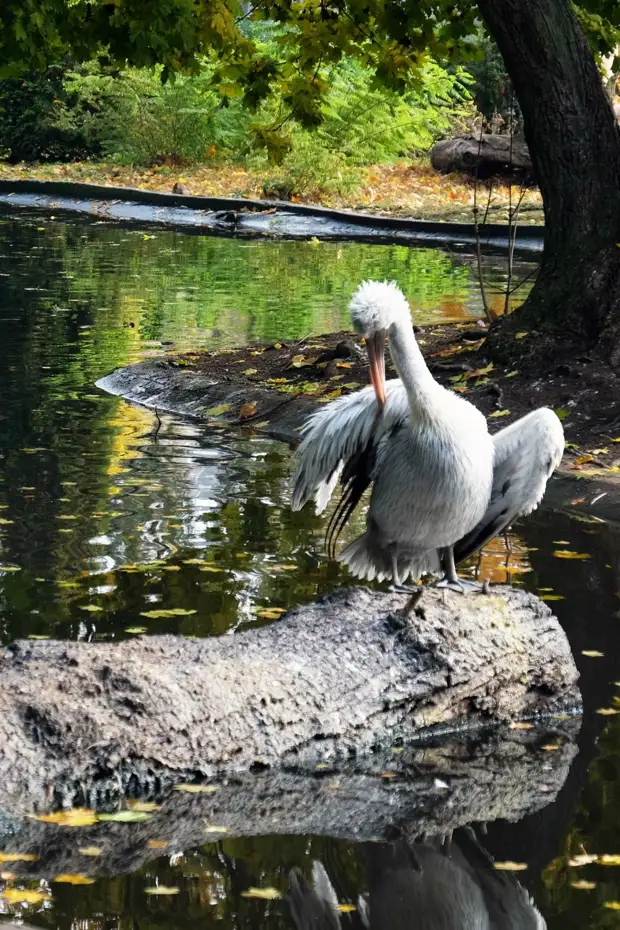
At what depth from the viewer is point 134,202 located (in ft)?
96.4

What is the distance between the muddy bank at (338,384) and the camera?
9438 mm

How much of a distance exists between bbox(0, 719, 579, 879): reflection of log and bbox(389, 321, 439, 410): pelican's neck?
127cm

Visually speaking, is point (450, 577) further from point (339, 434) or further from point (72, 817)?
point (72, 817)

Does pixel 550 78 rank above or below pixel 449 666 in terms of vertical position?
above

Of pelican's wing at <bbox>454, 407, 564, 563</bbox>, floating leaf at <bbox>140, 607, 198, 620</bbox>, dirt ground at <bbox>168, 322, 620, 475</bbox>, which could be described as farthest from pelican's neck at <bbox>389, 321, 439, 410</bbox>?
dirt ground at <bbox>168, 322, 620, 475</bbox>

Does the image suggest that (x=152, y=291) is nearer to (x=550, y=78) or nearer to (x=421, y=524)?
(x=550, y=78)

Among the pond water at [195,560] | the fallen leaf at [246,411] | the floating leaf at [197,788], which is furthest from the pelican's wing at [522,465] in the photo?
the fallen leaf at [246,411]

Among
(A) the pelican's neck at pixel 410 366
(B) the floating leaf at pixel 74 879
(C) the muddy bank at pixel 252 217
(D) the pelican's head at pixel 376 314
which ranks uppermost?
(D) the pelican's head at pixel 376 314

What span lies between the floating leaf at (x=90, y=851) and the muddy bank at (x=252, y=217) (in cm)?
1880

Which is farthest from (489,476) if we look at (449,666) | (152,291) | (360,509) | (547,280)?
(152,291)

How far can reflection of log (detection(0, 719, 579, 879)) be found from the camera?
4.30 metres

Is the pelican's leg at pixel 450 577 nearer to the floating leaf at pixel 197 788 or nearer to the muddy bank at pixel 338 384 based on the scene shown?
the floating leaf at pixel 197 788

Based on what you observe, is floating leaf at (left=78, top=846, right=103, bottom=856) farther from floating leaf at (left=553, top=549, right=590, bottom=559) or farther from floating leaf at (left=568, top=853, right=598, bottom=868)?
floating leaf at (left=553, top=549, right=590, bottom=559)

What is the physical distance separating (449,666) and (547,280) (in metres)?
5.53
